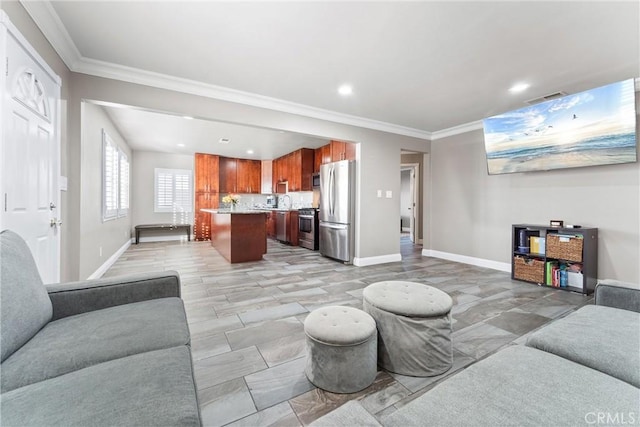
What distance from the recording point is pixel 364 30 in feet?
7.26

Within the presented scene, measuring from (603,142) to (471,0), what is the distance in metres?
2.72

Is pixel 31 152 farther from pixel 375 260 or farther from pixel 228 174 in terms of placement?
pixel 228 174

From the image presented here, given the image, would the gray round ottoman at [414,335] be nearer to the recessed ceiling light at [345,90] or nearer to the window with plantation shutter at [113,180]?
the recessed ceiling light at [345,90]

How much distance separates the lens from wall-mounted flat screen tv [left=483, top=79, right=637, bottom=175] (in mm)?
2936

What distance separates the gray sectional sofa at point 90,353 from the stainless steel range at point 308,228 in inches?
178

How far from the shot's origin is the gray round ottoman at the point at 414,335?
5.27 ft

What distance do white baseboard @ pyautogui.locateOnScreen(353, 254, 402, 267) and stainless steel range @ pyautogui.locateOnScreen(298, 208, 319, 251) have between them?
65.8 inches

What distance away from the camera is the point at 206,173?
7.66m

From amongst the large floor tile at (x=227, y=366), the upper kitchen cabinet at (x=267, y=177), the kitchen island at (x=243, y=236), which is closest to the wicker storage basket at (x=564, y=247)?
the large floor tile at (x=227, y=366)

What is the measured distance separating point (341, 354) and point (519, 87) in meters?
3.76

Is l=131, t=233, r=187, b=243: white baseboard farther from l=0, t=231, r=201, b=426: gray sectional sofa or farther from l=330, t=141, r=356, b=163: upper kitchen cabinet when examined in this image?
l=0, t=231, r=201, b=426: gray sectional sofa

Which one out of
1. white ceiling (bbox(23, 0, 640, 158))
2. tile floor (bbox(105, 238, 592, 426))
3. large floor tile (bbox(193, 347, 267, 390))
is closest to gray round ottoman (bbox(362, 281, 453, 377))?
tile floor (bbox(105, 238, 592, 426))

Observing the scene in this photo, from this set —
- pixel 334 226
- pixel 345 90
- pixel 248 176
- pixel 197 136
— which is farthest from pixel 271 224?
pixel 345 90

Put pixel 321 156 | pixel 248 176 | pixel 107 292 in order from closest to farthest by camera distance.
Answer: pixel 107 292, pixel 321 156, pixel 248 176
